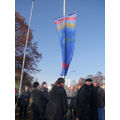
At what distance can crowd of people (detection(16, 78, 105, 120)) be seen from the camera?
3.76m

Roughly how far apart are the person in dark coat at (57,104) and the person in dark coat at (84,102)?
0.84 ft

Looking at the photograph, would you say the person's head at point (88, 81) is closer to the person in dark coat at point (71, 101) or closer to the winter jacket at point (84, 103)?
the winter jacket at point (84, 103)

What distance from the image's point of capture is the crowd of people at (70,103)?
12.3ft

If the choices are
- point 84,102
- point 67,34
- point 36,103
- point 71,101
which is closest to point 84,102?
point 84,102

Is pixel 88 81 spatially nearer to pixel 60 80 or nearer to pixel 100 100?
pixel 100 100

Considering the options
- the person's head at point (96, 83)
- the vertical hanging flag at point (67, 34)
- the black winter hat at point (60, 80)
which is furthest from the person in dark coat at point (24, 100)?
the person's head at point (96, 83)

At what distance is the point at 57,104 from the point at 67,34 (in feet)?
5.24

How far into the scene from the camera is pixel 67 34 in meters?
4.49

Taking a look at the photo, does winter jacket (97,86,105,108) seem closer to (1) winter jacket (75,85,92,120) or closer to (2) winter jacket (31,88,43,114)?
(1) winter jacket (75,85,92,120)

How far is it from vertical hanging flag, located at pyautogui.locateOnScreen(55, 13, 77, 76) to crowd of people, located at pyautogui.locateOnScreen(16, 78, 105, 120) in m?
0.64
